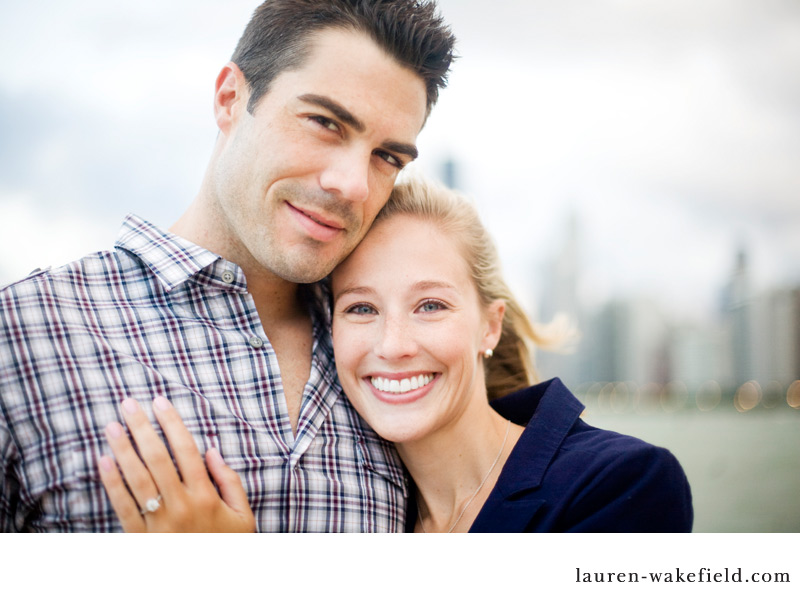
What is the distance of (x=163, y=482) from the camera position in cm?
172

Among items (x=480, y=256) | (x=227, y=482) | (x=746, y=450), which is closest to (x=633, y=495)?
(x=480, y=256)

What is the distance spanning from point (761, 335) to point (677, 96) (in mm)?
976

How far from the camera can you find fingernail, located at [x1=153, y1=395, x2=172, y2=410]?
5.87ft

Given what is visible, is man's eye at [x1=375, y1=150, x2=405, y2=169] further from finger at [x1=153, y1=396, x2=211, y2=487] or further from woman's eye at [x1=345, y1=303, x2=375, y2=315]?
finger at [x1=153, y1=396, x2=211, y2=487]

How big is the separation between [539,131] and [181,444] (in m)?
1.70

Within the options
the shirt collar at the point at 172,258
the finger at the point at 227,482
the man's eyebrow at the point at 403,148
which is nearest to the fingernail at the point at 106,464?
the finger at the point at 227,482

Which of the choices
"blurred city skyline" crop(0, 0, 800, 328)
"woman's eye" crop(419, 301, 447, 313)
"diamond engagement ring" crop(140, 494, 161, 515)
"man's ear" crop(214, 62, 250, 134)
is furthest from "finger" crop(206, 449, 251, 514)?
"man's ear" crop(214, 62, 250, 134)

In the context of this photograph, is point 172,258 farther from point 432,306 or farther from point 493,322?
point 493,322

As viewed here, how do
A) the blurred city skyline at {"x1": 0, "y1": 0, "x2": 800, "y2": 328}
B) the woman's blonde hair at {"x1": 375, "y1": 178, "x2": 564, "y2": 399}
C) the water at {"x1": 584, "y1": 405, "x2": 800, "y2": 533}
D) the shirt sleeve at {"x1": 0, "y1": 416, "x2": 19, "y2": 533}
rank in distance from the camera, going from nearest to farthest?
the shirt sleeve at {"x1": 0, "y1": 416, "x2": 19, "y2": 533} → the woman's blonde hair at {"x1": 375, "y1": 178, "x2": 564, "y2": 399} → the blurred city skyline at {"x1": 0, "y1": 0, "x2": 800, "y2": 328} → the water at {"x1": 584, "y1": 405, "x2": 800, "y2": 533}

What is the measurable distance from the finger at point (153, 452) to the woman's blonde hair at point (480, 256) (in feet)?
2.96

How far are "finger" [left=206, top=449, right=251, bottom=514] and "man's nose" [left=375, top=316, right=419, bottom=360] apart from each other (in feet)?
1.68

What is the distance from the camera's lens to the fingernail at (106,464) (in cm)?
169

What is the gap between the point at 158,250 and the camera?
1.95 m
